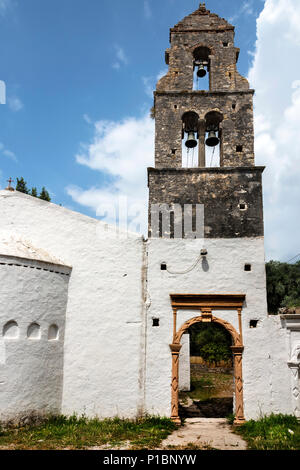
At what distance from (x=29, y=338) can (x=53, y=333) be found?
75cm

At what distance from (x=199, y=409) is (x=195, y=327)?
649 inches

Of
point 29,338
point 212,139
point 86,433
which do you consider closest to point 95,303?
point 29,338

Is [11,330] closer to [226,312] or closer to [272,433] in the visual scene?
[226,312]

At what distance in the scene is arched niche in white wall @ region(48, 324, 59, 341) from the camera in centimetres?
947

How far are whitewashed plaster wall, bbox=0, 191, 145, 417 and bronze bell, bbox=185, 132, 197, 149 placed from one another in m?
3.46

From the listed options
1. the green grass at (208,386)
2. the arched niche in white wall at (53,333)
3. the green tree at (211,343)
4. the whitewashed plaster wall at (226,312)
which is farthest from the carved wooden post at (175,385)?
the green tree at (211,343)

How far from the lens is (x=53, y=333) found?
9609 mm

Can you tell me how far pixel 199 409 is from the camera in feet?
39.6

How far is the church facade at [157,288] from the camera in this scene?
9.09 meters

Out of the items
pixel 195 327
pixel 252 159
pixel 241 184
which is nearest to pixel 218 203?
pixel 241 184

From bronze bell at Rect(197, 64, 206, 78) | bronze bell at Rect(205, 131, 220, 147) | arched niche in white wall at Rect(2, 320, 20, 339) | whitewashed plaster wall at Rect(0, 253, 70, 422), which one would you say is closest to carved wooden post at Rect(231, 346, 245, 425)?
whitewashed plaster wall at Rect(0, 253, 70, 422)

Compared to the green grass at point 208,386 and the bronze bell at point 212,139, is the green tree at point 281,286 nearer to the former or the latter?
the green grass at point 208,386

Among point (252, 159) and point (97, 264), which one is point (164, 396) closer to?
point (97, 264)

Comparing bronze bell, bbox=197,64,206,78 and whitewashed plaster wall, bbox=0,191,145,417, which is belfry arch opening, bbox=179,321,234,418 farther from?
bronze bell, bbox=197,64,206,78
